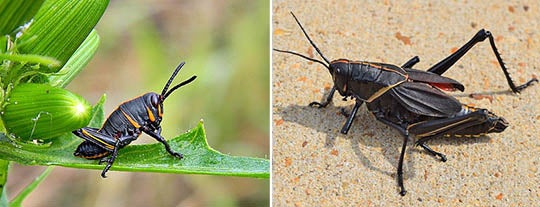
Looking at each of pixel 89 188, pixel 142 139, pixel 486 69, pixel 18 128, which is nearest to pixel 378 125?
pixel 486 69

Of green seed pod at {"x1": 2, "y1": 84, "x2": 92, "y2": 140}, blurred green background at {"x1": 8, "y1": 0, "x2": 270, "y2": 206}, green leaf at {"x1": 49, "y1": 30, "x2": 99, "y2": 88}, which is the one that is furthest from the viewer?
blurred green background at {"x1": 8, "y1": 0, "x2": 270, "y2": 206}

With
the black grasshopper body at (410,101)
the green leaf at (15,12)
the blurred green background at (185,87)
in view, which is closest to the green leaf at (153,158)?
the green leaf at (15,12)

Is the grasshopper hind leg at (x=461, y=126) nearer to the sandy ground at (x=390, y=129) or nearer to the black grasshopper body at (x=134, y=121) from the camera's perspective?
the sandy ground at (x=390, y=129)

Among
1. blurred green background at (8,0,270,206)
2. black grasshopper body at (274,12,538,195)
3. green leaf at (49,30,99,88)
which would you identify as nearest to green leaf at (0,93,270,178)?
green leaf at (49,30,99,88)

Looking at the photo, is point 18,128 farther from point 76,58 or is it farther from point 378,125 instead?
point 378,125

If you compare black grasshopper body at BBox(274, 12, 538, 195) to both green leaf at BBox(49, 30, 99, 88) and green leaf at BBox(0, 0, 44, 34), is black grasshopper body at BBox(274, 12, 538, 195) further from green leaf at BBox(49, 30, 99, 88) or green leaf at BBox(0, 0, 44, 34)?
green leaf at BBox(0, 0, 44, 34)

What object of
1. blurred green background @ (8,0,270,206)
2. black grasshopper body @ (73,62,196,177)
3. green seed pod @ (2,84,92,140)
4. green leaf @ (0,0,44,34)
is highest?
green leaf @ (0,0,44,34)

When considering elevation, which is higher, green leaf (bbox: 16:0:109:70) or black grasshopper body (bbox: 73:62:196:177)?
green leaf (bbox: 16:0:109:70)
